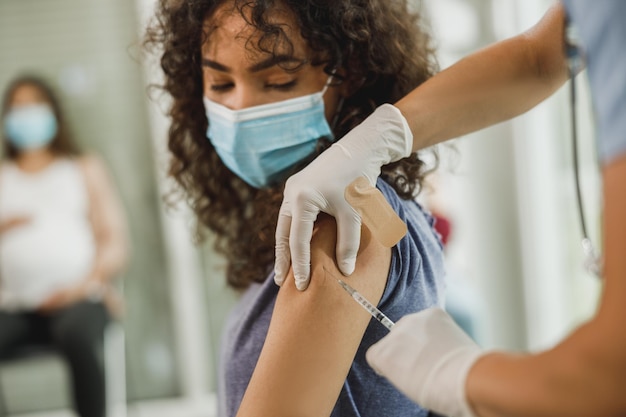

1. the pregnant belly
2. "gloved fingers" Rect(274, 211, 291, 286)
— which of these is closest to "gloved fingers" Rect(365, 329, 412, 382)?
"gloved fingers" Rect(274, 211, 291, 286)

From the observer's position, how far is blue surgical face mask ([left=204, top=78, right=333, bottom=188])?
1061 millimetres

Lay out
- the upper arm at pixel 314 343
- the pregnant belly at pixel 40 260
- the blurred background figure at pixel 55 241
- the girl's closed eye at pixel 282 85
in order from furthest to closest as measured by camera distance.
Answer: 1. the pregnant belly at pixel 40 260
2. the blurred background figure at pixel 55 241
3. the girl's closed eye at pixel 282 85
4. the upper arm at pixel 314 343

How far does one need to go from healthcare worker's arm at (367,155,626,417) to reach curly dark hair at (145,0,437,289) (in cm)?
48

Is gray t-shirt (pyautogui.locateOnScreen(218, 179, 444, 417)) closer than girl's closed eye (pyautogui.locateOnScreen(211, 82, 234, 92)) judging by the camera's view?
Yes

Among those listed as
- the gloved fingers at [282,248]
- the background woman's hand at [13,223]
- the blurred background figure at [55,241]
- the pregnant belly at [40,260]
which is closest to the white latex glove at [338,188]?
the gloved fingers at [282,248]

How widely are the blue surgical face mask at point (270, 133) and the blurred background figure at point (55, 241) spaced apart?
1947mm

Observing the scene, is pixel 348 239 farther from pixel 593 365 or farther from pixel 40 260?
pixel 40 260

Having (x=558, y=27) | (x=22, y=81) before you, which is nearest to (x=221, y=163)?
(x=558, y=27)

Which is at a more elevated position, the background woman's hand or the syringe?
the syringe

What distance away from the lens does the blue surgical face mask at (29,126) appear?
121 inches

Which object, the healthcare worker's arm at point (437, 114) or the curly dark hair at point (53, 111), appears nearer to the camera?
the healthcare worker's arm at point (437, 114)

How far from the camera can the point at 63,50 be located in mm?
3420

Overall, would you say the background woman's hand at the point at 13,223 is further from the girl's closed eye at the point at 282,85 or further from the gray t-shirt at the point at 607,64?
the gray t-shirt at the point at 607,64

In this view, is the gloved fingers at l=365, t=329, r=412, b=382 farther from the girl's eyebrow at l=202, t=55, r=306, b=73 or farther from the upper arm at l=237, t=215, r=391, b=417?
the girl's eyebrow at l=202, t=55, r=306, b=73
